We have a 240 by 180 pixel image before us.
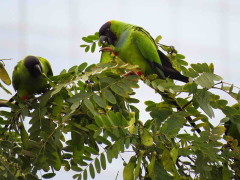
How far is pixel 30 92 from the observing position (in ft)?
6.10

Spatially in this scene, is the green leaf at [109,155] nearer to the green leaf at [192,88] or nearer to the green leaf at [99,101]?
the green leaf at [99,101]

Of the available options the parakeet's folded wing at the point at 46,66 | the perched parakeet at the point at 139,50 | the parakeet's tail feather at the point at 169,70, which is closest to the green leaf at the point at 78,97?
the parakeet's tail feather at the point at 169,70

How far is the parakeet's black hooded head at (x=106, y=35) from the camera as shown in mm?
2012

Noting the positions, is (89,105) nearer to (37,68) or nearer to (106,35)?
(37,68)

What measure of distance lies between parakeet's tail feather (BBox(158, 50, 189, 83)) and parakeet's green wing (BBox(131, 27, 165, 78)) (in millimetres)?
21

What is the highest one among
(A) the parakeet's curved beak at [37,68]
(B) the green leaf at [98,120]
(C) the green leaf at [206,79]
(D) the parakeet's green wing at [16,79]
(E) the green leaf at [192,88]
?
(C) the green leaf at [206,79]

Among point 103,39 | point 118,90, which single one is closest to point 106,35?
point 103,39

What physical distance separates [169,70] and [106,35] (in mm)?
429

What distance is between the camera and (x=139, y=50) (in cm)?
208

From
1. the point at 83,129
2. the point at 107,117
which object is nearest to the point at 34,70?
the point at 83,129

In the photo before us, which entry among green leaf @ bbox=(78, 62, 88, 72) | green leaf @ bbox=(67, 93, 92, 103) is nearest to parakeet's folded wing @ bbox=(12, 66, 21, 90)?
green leaf @ bbox=(78, 62, 88, 72)

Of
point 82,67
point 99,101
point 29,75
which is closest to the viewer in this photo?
point 99,101

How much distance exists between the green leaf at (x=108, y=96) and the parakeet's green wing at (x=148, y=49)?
0.70 meters

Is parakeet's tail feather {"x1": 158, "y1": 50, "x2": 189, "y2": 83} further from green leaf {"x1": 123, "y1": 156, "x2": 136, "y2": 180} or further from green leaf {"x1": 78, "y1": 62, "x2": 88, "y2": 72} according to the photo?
green leaf {"x1": 123, "y1": 156, "x2": 136, "y2": 180}
